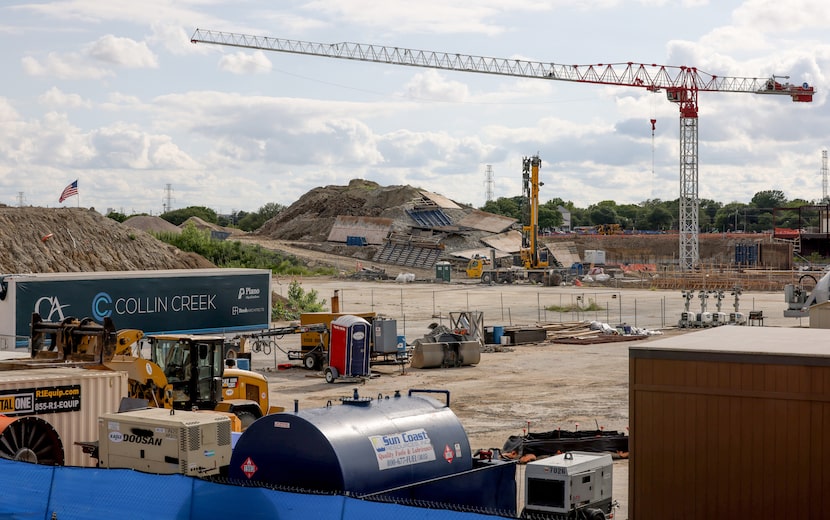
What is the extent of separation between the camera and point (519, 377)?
37000 mm

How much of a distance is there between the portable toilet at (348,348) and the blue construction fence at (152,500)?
21.2m

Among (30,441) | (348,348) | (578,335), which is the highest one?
(348,348)

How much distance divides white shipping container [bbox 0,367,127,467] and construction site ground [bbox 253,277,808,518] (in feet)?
18.9

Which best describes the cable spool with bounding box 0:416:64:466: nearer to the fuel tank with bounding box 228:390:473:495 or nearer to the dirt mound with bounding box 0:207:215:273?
the fuel tank with bounding box 228:390:473:495

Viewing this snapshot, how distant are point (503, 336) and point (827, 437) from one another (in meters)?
34.7

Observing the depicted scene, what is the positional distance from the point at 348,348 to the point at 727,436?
21735 mm

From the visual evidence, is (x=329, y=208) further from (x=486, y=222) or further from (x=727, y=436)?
(x=727, y=436)

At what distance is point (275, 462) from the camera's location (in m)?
13.4

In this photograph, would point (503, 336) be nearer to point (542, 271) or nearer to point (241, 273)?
point (241, 273)

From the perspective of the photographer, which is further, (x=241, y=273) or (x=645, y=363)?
(x=241, y=273)

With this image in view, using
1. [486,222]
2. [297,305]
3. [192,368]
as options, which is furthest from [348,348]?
[486,222]

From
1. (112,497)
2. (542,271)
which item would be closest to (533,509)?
(112,497)

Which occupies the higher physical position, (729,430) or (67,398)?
(729,430)

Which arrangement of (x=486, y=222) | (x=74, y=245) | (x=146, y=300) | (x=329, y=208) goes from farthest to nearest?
1. (x=329, y=208)
2. (x=486, y=222)
3. (x=74, y=245)
4. (x=146, y=300)
